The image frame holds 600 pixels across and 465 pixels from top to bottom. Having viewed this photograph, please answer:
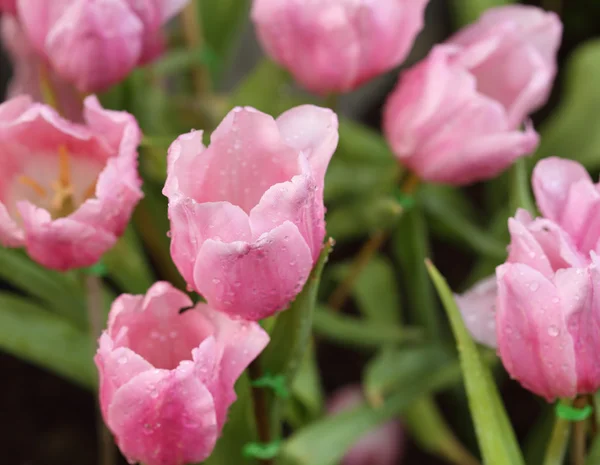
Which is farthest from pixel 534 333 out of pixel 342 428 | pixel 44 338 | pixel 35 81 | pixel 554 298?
pixel 35 81

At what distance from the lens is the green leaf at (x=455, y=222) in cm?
72

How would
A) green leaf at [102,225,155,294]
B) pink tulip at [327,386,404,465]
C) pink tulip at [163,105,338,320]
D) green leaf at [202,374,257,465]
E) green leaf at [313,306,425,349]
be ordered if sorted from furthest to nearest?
1. pink tulip at [327,386,404,465]
2. green leaf at [313,306,425,349]
3. green leaf at [102,225,155,294]
4. green leaf at [202,374,257,465]
5. pink tulip at [163,105,338,320]

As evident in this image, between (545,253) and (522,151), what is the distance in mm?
132

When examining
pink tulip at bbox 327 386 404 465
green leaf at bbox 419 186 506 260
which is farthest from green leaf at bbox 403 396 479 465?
green leaf at bbox 419 186 506 260

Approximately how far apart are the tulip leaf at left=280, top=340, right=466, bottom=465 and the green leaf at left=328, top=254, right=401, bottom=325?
0.14 meters

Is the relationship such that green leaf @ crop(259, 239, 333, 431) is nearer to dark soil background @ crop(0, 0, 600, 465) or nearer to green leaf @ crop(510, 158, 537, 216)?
green leaf @ crop(510, 158, 537, 216)

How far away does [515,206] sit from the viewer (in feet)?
1.60

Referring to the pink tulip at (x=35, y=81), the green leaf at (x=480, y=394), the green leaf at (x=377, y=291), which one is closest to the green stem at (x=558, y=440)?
the green leaf at (x=480, y=394)

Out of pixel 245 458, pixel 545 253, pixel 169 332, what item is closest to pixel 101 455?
pixel 245 458

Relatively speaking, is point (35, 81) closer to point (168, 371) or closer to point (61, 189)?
point (61, 189)

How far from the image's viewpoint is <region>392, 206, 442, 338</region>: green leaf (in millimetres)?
646

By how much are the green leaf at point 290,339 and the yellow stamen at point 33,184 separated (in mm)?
175

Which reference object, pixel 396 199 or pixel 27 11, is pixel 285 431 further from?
pixel 27 11

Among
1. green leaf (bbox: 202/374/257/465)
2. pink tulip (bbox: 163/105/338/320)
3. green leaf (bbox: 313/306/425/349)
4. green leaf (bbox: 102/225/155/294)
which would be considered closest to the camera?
pink tulip (bbox: 163/105/338/320)
